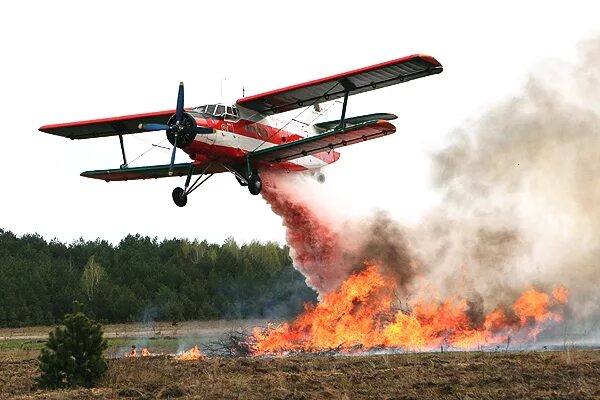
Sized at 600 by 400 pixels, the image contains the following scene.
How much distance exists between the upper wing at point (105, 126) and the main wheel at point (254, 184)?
208 inches

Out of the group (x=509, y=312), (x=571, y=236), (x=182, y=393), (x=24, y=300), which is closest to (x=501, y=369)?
(x=182, y=393)

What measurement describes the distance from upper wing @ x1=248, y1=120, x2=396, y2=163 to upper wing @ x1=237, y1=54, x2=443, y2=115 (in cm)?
212

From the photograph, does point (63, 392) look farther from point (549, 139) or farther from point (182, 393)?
point (549, 139)

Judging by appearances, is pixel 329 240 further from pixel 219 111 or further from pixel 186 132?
pixel 186 132

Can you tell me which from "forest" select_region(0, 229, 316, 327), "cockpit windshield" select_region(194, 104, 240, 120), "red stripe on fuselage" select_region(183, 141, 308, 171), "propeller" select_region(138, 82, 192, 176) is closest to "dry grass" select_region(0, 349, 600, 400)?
"red stripe on fuselage" select_region(183, 141, 308, 171)

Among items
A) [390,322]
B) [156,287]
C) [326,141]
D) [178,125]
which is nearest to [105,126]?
[178,125]

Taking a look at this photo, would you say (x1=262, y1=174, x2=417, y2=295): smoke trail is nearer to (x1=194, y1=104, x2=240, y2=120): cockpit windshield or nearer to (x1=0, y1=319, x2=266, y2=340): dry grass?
(x1=194, y1=104, x2=240, y2=120): cockpit windshield

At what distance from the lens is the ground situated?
68.1ft

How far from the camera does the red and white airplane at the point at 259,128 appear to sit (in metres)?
32.8

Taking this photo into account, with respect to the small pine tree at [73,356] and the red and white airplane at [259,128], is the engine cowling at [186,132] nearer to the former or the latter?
the red and white airplane at [259,128]

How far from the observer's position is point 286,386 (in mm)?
22484

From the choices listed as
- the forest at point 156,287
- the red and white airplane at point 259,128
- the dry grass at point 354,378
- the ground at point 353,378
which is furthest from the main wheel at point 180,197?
the forest at point 156,287

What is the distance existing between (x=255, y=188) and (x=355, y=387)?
14.0 metres

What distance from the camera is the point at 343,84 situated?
113 ft
